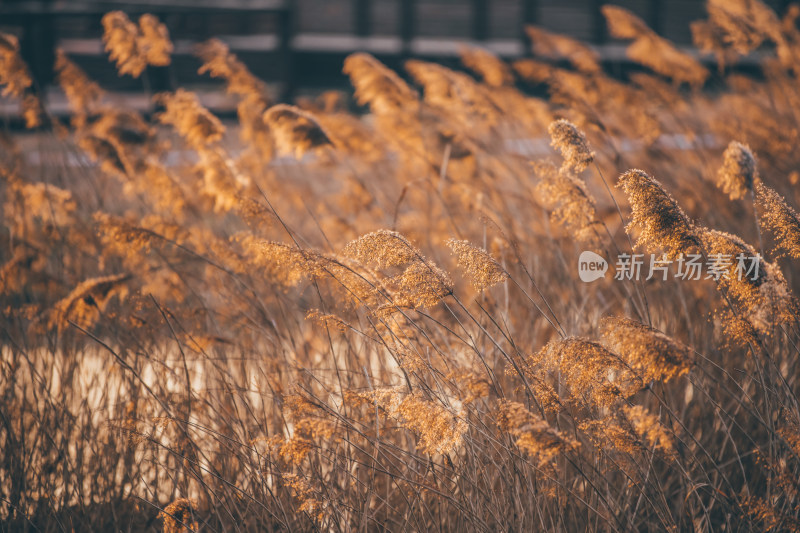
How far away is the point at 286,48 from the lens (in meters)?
7.66

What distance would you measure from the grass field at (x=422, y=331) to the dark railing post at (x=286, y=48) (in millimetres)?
3285

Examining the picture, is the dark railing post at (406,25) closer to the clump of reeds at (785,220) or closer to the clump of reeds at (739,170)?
the clump of reeds at (739,170)

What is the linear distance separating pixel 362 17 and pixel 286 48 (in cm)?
250

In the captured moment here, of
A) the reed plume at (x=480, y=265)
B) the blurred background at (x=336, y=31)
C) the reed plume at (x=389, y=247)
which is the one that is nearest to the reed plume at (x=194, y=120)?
the reed plume at (x=389, y=247)

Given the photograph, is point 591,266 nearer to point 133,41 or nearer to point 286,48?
point 133,41

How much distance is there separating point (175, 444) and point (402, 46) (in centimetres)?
864

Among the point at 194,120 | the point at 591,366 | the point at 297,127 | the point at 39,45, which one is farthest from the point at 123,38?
the point at 39,45

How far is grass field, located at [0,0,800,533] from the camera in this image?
4.93ft

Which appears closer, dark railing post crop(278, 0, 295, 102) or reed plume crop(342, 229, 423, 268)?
reed plume crop(342, 229, 423, 268)

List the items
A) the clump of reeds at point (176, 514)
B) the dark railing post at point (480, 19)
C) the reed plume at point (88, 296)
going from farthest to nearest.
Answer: the dark railing post at point (480, 19) < the reed plume at point (88, 296) < the clump of reeds at point (176, 514)

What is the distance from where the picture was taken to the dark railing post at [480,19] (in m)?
10.0

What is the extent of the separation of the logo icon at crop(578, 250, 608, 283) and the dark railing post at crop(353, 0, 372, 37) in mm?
7994

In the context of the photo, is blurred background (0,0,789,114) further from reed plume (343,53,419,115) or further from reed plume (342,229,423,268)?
reed plume (342,229,423,268)

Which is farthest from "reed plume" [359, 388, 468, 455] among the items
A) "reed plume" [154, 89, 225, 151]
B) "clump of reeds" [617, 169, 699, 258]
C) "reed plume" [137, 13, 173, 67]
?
"reed plume" [137, 13, 173, 67]
